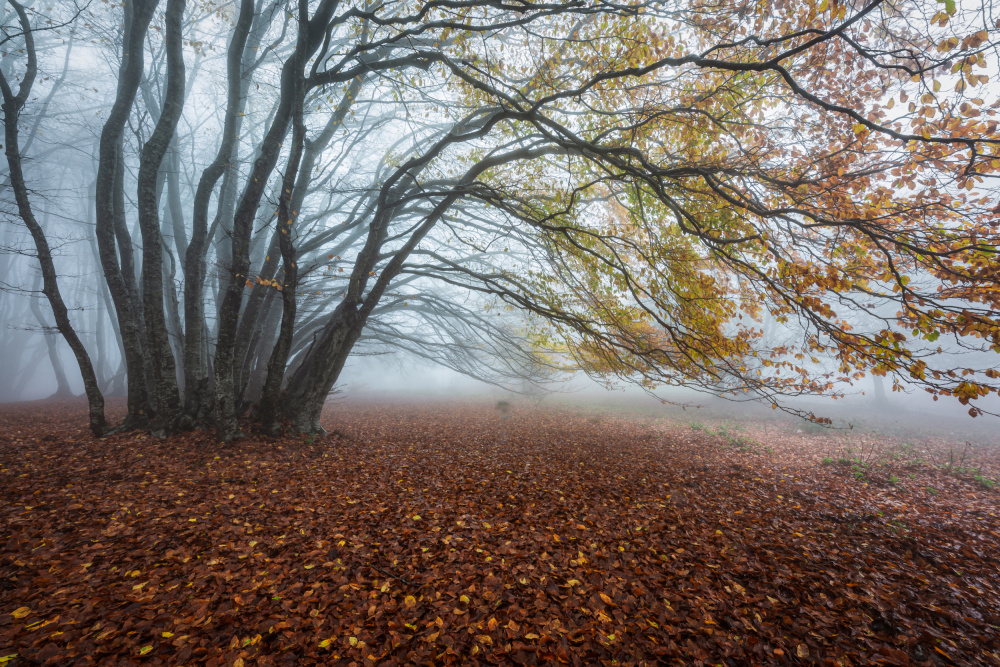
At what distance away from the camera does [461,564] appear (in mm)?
3510

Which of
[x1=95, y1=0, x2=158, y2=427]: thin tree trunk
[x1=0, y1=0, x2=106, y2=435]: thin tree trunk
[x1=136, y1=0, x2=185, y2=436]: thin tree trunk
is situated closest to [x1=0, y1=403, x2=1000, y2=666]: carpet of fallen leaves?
[x1=136, y1=0, x2=185, y2=436]: thin tree trunk

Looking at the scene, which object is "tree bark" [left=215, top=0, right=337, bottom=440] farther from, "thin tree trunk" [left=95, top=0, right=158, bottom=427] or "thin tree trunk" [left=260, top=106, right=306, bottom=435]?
"thin tree trunk" [left=95, top=0, right=158, bottom=427]

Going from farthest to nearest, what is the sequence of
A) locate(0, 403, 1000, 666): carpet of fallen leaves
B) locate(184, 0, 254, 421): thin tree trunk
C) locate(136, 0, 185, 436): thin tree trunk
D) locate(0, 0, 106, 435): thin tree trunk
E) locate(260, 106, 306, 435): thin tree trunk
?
locate(184, 0, 254, 421): thin tree trunk < locate(136, 0, 185, 436): thin tree trunk < locate(260, 106, 306, 435): thin tree trunk < locate(0, 0, 106, 435): thin tree trunk < locate(0, 403, 1000, 666): carpet of fallen leaves

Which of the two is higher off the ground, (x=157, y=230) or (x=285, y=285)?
(x=157, y=230)

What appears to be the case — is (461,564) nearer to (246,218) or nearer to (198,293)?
(246,218)

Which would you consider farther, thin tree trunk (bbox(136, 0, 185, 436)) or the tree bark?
thin tree trunk (bbox(136, 0, 185, 436))

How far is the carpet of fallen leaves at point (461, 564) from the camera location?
257 cm

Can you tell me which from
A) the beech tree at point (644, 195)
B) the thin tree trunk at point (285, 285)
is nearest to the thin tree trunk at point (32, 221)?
the beech tree at point (644, 195)

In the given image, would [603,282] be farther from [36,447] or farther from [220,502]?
[36,447]

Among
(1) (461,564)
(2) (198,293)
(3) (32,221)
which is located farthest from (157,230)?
(1) (461,564)

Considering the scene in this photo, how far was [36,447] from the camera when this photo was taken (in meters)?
5.48

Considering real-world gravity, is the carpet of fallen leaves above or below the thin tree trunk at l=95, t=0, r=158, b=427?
below

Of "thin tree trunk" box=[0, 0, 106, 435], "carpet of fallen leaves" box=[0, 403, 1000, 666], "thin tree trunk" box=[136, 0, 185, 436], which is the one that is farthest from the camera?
"thin tree trunk" box=[136, 0, 185, 436]

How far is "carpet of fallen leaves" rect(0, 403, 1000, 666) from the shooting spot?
2.57 metres
